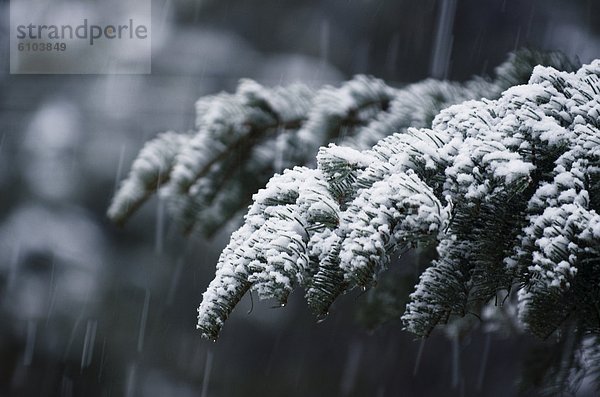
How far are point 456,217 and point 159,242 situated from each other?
3.35 meters

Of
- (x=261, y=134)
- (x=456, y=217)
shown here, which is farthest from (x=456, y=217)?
(x=261, y=134)

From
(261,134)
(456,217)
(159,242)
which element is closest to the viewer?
(456,217)

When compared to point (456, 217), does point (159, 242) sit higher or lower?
higher

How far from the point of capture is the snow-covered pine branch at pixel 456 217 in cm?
49

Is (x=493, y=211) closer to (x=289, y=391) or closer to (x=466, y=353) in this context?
(x=466, y=353)

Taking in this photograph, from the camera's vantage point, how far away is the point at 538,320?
1.82 feet

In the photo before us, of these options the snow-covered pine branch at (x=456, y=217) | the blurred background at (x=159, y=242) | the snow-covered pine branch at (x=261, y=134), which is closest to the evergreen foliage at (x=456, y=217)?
the snow-covered pine branch at (x=456, y=217)

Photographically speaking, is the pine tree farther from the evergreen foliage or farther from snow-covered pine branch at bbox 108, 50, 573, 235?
snow-covered pine branch at bbox 108, 50, 573, 235

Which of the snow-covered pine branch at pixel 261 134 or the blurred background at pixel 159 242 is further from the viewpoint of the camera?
the blurred background at pixel 159 242

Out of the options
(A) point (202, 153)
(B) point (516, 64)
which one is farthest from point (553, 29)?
(A) point (202, 153)

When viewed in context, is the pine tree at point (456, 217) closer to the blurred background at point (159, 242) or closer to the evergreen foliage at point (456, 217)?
the evergreen foliage at point (456, 217)

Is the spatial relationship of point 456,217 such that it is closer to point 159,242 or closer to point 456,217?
point 456,217

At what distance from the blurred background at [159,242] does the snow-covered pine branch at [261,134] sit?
2.38 m

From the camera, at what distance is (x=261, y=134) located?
0.97 metres
